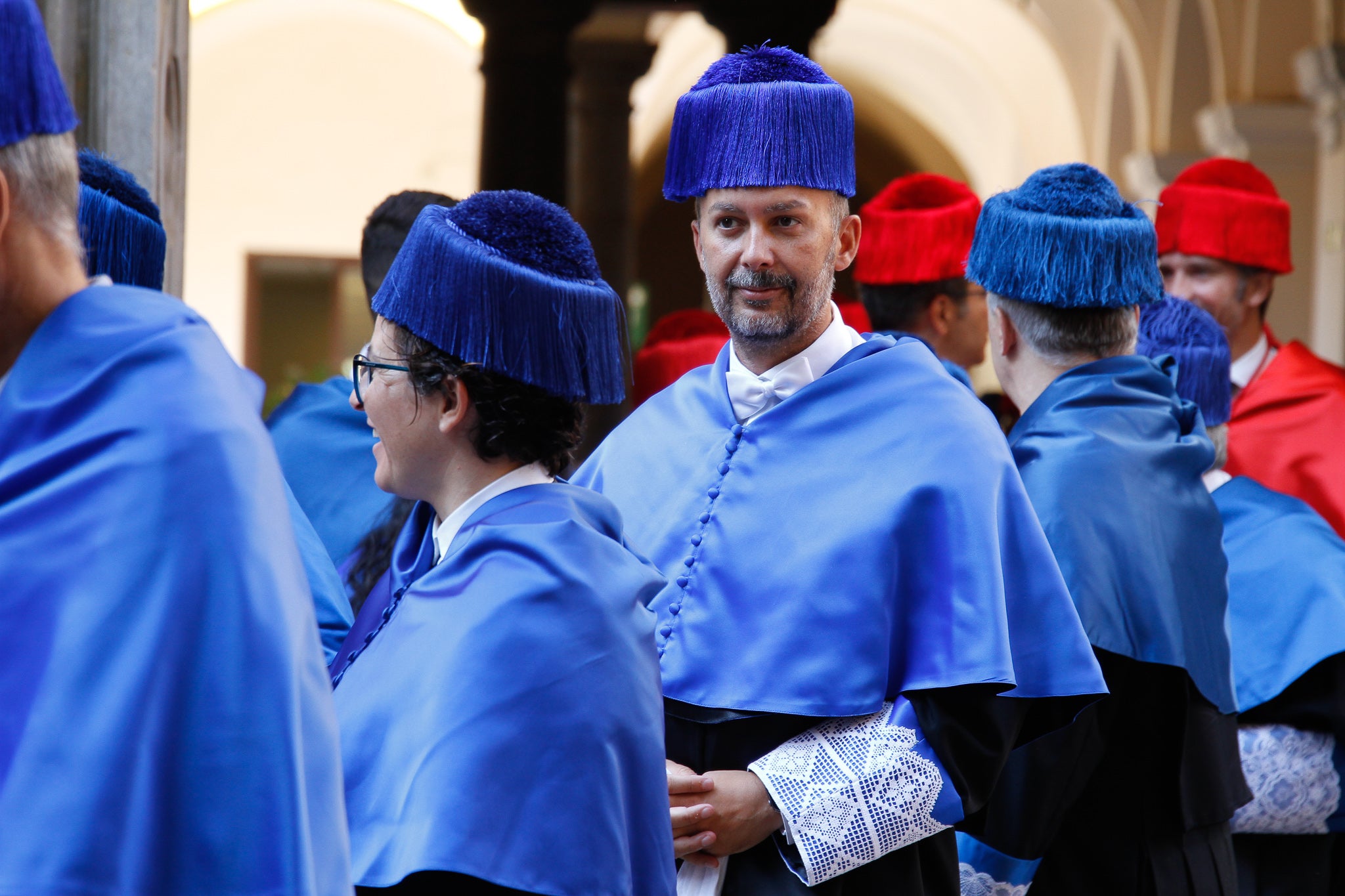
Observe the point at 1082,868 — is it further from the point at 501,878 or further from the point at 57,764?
the point at 57,764

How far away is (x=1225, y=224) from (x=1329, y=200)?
14.1ft

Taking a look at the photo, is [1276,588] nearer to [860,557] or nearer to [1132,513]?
[1132,513]

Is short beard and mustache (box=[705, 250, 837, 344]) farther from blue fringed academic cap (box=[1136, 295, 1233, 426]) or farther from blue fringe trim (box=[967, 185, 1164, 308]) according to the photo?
blue fringed academic cap (box=[1136, 295, 1233, 426])

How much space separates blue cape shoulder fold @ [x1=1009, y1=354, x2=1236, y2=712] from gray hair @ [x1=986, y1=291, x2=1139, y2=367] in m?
0.04

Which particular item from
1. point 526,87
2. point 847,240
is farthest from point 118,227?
point 526,87

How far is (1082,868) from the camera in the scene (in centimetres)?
280

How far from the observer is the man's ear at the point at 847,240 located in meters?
2.61

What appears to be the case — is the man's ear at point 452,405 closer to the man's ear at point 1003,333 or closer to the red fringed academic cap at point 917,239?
the man's ear at point 1003,333

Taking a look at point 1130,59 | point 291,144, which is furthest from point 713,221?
point 291,144

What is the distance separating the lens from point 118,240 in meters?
2.39

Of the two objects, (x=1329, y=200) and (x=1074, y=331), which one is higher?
(x=1329, y=200)


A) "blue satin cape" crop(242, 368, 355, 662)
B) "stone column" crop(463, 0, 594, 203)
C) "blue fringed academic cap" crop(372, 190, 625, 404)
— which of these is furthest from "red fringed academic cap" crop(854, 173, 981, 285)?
"stone column" crop(463, 0, 594, 203)

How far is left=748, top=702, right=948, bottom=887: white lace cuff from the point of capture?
223 cm

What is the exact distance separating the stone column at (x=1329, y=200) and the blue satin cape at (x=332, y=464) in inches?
232
